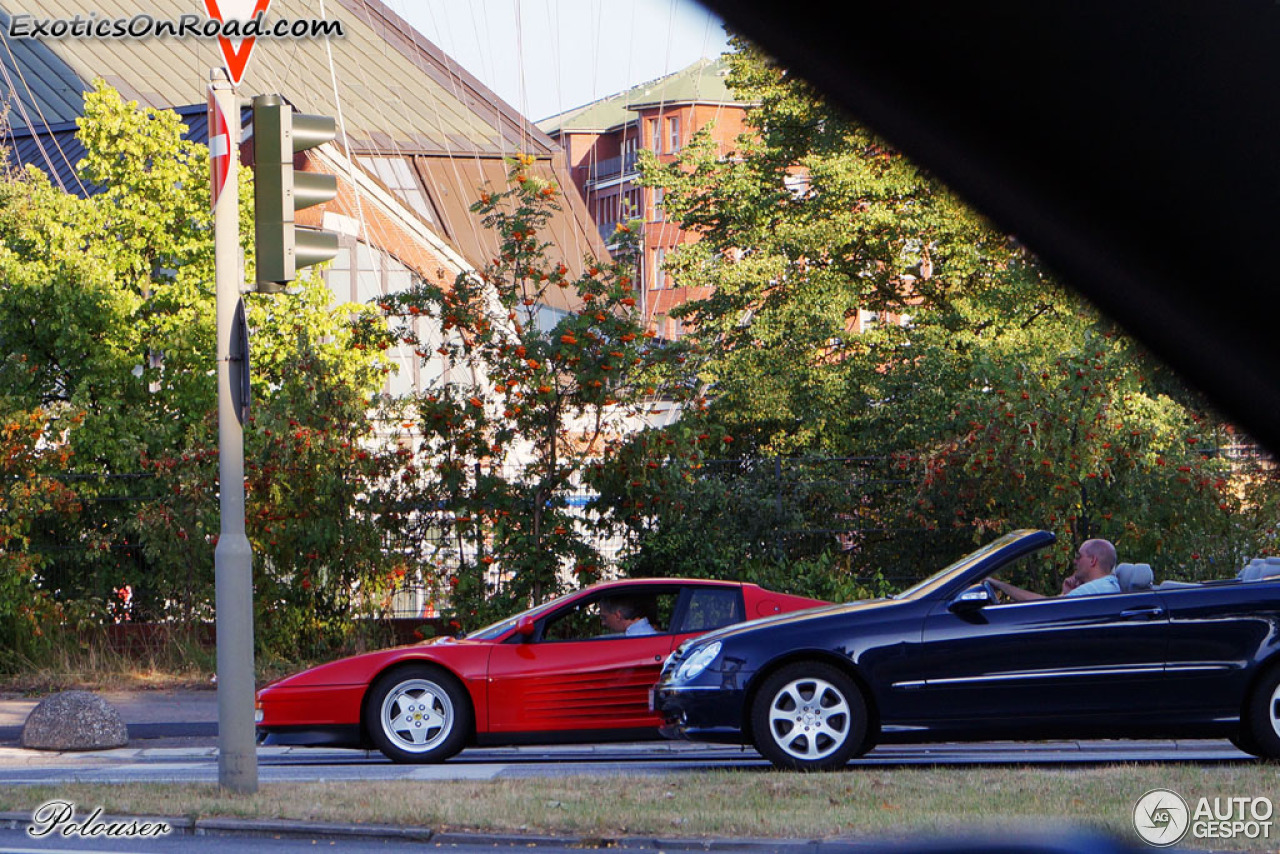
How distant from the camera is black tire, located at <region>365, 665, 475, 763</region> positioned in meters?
10.0

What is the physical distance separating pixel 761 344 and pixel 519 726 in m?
16.1

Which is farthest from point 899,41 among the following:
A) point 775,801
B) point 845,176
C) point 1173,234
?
point 845,176

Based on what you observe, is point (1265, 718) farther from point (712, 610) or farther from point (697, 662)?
point (712, 610)

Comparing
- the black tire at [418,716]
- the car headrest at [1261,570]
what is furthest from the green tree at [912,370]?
the black tire at [418,716]

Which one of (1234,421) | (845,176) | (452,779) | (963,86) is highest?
(845,176)

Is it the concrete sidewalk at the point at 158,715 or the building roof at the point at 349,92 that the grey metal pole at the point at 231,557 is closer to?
the concrete sidewalk at the point at 158,715

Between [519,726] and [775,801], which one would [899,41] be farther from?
[519,726]

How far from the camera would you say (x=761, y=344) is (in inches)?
1000

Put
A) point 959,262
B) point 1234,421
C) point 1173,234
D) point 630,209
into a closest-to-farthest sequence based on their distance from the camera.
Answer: point 1173,234 → point 1234,421 → point 630,209 → point 959,262

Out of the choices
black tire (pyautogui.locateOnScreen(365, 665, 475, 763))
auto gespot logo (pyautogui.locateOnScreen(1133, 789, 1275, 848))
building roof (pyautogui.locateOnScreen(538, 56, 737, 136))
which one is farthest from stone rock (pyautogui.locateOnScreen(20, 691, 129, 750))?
auto gespot logo (pyautogui.locateOnScreen(1133, 789, 1275, 848))

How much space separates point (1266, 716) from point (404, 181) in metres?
29.4

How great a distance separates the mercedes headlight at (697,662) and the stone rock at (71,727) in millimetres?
5064

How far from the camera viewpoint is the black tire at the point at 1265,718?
8.41 m

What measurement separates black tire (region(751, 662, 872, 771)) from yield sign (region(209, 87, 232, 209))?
171 inches
